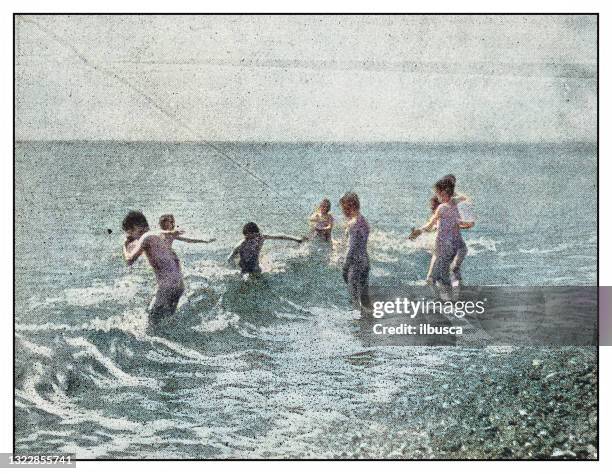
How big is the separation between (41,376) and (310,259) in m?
1.59

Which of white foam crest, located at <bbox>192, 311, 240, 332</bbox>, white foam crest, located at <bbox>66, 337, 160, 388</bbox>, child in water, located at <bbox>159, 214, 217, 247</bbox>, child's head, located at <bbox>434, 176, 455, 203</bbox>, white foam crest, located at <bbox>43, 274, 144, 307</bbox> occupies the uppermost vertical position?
child's head, located at <bbox>434, 176, 455, 203</bbox>

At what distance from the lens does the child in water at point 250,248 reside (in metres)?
4.42

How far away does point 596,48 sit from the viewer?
4453 millimetres

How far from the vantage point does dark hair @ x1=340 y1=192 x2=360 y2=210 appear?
4.41 m

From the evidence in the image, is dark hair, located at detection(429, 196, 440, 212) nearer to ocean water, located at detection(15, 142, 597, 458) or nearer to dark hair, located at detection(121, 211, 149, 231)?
ocean water, located at detection(15, 142, 597, 458)

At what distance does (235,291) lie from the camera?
4422 millimetres

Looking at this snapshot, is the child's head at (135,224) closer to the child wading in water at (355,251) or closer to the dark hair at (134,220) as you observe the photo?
the dark hair at (134,220)

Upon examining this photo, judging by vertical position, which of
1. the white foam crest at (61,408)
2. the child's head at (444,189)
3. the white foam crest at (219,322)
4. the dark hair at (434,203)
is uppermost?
the child's head at (444,189)

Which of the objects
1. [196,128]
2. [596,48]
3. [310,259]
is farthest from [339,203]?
[596,48]

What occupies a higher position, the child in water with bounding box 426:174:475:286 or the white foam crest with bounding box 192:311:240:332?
the child in water with bounding box 426:174:475:286

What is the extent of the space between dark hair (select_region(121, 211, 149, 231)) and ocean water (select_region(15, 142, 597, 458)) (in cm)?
4

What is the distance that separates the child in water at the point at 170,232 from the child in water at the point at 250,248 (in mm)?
158

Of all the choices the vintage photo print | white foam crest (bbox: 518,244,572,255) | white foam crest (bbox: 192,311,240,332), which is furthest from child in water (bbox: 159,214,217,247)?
white foam crest (bbox: 518,244,572,255)

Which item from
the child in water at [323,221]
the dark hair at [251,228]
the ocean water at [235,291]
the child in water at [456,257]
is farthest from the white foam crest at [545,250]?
the dark hair at [251,228]
